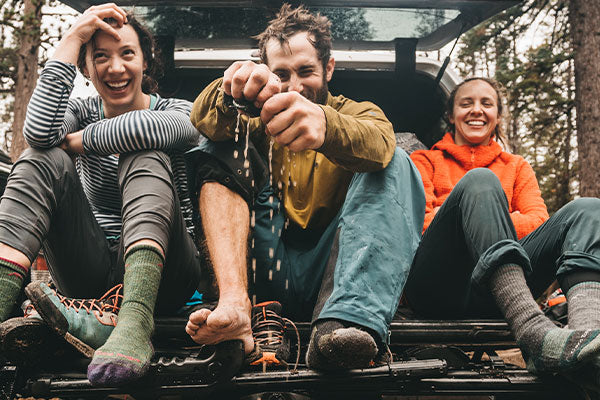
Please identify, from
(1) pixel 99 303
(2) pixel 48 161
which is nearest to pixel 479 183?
(1) pixel 99 303

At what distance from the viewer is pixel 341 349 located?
58.9 inches

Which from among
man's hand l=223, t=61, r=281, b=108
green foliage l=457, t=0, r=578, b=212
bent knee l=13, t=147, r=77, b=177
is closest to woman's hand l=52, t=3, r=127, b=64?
bent knee l=13, t=147, r=77, b=177

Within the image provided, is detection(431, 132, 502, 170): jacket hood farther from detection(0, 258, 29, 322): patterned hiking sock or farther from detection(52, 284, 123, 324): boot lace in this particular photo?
detection(0, 258, 29, 322): patterned hiking sock

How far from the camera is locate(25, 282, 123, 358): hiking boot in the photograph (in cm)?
154

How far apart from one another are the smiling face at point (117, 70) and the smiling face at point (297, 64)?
0.64 meters

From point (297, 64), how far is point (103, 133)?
2.89ft

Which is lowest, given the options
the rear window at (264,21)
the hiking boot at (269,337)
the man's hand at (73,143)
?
the hiking boot at (269,337)

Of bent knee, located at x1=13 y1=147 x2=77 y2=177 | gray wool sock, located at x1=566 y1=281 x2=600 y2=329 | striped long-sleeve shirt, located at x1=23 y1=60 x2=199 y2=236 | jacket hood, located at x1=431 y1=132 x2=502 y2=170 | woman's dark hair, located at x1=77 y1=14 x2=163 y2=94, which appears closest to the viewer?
gray wool sock, located at x1=566 y1=281 x2=600 y2=329

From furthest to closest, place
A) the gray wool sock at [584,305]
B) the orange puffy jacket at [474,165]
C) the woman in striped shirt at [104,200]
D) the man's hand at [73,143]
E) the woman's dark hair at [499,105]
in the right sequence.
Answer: the woman's dark hair at [499,105]
the orange puffy jacket at [474,165]
the man's hand at [73,143]
the woman in striped shirt at [104,200]
the gray wool sock at [584,305]

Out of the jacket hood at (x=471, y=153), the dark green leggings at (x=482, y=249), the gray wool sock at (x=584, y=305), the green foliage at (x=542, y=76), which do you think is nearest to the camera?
the gray wool sock at (x=584, y=305)

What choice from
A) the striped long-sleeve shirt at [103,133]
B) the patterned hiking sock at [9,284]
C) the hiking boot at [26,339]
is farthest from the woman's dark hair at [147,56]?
the hiking boot at [26,339]

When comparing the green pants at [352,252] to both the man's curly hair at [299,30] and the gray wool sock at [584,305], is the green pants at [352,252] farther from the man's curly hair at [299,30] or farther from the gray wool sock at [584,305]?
the man's curly hair at [299,30]

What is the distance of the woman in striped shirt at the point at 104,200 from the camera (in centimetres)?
163

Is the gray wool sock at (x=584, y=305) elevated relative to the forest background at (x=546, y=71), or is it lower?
lower
